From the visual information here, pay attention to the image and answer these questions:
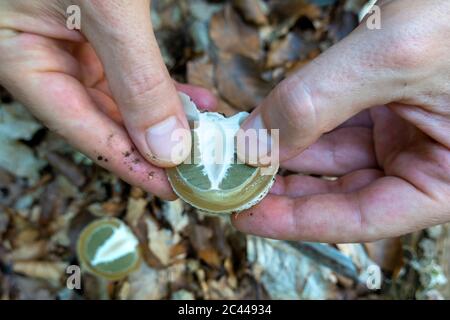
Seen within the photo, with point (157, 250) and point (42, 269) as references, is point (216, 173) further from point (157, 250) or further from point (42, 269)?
point (42, 269)

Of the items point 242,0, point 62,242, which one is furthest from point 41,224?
point 242,0

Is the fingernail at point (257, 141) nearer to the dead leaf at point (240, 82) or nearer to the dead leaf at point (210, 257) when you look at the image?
the dead leaf at point (210, 257)

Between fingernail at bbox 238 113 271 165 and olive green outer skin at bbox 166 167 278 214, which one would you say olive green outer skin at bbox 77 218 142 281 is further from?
fingernail at bbox 238 113 271 165

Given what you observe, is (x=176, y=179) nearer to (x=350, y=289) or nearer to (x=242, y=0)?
(x=350, y=289)

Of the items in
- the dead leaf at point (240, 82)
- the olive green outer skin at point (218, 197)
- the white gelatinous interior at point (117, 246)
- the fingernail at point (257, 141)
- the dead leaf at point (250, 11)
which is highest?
the dead leaf at point (250, 11)

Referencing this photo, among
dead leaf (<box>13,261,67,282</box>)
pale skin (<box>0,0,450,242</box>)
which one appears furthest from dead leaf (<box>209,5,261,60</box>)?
dead leaf (<box>13,261,67,282</box>)

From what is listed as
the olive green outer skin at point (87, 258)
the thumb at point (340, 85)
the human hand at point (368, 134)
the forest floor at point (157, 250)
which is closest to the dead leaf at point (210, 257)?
the forest floor at point (157, 250)
